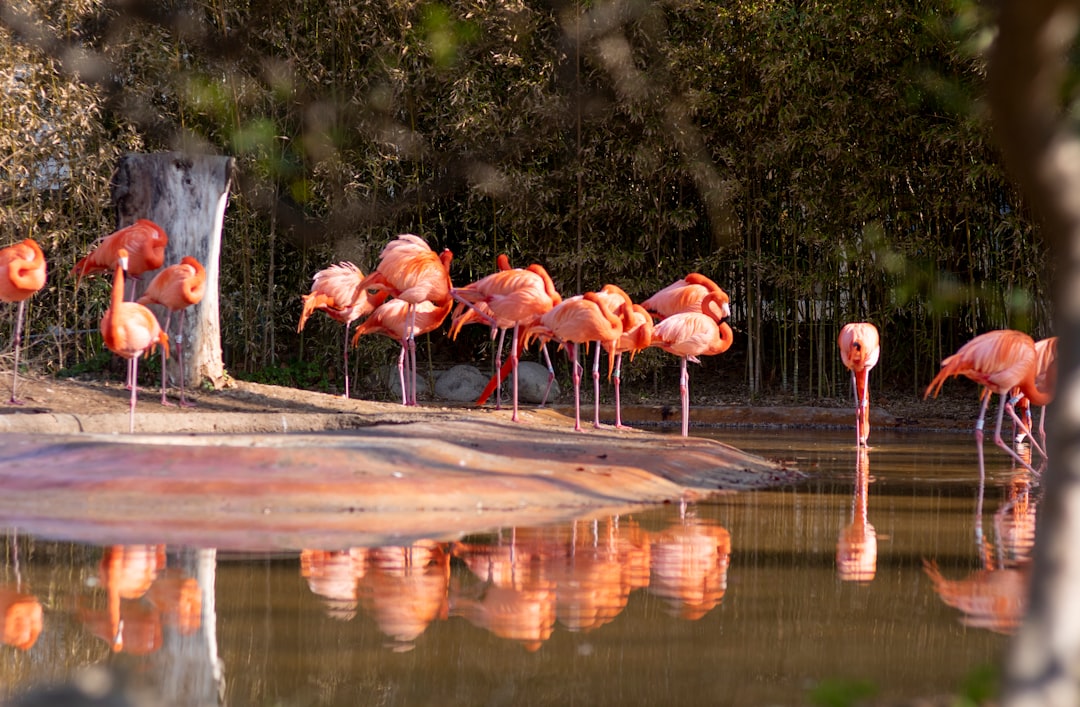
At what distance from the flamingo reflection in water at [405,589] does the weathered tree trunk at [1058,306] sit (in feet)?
5.45

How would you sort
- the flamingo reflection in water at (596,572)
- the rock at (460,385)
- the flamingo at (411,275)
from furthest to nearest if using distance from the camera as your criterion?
1. the rock at (460,385)
2. the flamingo at (411,275)
3. the flamingo reflection in water at (596,572)

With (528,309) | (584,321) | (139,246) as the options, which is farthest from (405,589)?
(139,246)

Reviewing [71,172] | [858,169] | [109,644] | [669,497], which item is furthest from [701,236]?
[109,644]

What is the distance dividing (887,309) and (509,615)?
32.3 feet

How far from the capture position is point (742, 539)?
5141 mm

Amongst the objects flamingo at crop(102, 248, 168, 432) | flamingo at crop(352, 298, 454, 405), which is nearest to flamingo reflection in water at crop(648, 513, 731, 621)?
flamingo at crop(102, 248, 168, 432)

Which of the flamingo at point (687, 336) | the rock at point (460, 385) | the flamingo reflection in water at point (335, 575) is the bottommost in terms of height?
the flamingo reflection in water at point (335, 575)

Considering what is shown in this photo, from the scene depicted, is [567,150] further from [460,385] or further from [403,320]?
[403,320]

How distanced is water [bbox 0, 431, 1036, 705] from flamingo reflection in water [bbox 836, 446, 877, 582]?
0.07ft

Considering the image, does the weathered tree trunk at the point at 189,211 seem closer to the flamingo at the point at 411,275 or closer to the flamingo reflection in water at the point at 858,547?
the flamingo at the point at 411,275

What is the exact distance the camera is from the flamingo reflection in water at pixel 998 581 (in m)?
3.66

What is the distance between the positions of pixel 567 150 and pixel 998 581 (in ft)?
30.6

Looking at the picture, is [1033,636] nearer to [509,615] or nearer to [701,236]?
[509,615]

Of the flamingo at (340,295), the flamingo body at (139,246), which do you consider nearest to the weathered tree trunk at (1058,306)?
the flamingo body at (139,246)
